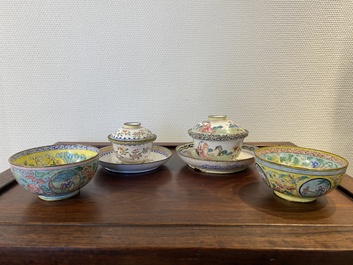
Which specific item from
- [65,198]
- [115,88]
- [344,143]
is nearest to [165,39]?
[115,88]

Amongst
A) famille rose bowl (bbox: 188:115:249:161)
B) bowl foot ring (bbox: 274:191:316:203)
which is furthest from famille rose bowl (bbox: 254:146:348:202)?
famille rose bowl (bbox: 188:115:249:161)

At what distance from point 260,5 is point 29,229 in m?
0.74

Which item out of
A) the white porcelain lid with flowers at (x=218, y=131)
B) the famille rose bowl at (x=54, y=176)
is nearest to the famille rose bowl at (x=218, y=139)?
the white porcelain lid with flowers at (x=218, y=131)

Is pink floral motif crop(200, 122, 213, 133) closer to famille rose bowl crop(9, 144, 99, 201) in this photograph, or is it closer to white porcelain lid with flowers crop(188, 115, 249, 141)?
white porcelain lid with flowers crop(188, 115, 249, 141)

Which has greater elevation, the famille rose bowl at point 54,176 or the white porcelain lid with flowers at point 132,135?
the white porcelain lid with flowers at point 132,135

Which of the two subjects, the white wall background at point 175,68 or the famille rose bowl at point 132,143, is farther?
the white wall background at point 175,68

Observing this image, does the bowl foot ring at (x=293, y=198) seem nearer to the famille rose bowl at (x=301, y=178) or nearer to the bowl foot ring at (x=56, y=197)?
the famille rose bowl at (x=301, y=178)

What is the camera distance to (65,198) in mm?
396

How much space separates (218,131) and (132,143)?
0.18 meters

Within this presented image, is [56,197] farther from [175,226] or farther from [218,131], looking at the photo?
→ [218,131]

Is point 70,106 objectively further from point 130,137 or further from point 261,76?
point 261,76

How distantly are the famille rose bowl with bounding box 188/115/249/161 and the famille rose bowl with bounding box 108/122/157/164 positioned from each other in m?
0.10

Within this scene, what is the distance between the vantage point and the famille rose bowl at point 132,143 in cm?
51

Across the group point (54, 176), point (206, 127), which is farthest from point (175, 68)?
point (54, 176)
